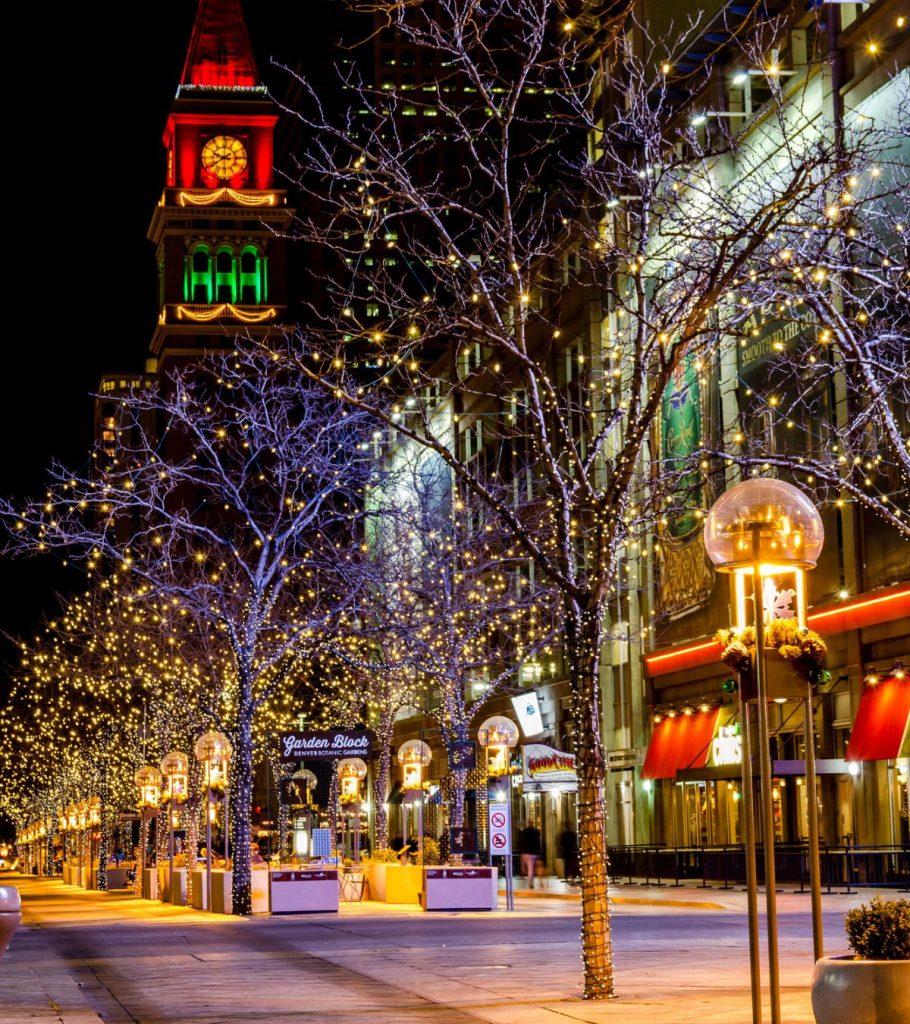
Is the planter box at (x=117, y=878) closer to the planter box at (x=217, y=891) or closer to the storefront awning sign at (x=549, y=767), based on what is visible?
the storefront awning sign at (x=549, y=767)

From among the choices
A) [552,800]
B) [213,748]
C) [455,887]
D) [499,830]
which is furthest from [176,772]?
[552,800]

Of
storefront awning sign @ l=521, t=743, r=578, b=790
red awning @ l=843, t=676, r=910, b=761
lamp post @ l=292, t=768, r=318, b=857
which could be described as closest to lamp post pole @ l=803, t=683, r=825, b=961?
red awning @ l=843, t=676, r=910, b=761

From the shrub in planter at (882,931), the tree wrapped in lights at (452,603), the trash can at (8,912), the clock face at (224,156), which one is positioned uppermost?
the clock face at (224,156)

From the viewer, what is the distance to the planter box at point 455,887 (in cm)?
3622

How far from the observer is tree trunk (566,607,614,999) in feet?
54.7

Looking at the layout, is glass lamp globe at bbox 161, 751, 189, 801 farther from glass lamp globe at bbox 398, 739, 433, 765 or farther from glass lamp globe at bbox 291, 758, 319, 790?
glass lamp globe at bbox 291, 758, 319, 790

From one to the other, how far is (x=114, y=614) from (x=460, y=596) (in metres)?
13.3

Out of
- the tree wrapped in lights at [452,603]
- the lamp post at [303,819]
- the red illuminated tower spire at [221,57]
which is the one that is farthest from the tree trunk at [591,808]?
the red illuminated tower spire at [221,57]

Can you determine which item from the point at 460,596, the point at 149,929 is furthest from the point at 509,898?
the point at 460,596

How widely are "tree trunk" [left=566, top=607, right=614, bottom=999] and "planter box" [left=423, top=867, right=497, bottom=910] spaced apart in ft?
64.1

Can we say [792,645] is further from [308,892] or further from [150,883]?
[150,883]

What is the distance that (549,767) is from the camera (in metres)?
53.2

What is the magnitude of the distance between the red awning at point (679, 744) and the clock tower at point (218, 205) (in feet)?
343

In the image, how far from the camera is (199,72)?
15462cm
